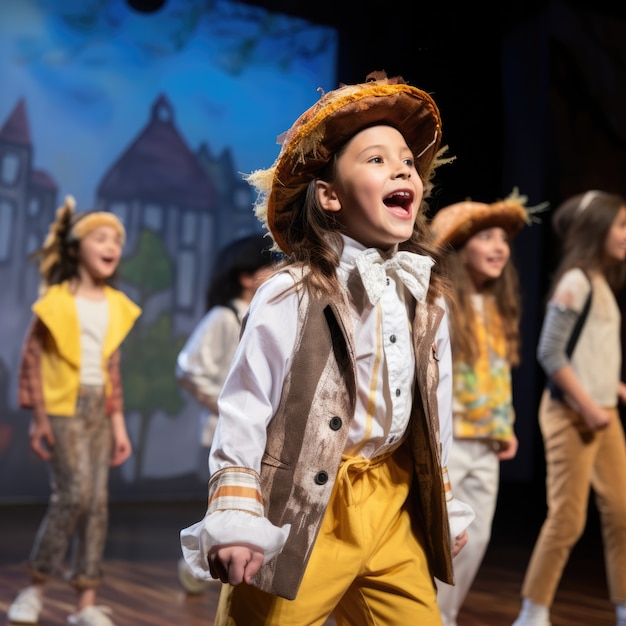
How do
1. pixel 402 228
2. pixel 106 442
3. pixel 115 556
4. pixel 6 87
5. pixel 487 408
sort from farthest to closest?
1. pixel 6 87
2. pixel 115 556
3. pixel 106 442
4. pixel 487 408
5. pixel 402 228

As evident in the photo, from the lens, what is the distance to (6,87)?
680 cm

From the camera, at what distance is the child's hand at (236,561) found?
5.74ft

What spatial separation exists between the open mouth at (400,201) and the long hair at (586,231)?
2.19m

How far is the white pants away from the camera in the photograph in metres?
3.70

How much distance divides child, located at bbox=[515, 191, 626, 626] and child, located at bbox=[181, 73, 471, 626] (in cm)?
184

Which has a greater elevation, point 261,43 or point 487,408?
point 261,43

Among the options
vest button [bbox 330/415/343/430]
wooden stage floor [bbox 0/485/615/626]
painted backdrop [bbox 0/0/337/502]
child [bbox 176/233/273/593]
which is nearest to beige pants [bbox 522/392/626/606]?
wooden stage floor [bbox 0/485/615/626]

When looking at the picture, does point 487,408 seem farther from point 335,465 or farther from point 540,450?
point 540,450

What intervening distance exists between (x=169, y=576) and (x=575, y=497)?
6.77 feet

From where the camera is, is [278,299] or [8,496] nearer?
[278,299]

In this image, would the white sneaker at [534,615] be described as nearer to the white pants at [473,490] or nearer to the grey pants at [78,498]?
the white pants at [473,490]

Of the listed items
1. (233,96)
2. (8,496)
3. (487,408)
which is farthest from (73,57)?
(487,408)

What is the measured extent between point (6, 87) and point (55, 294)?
3154 millimetres

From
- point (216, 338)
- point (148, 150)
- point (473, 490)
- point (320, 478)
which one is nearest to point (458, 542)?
point (320, 478)
